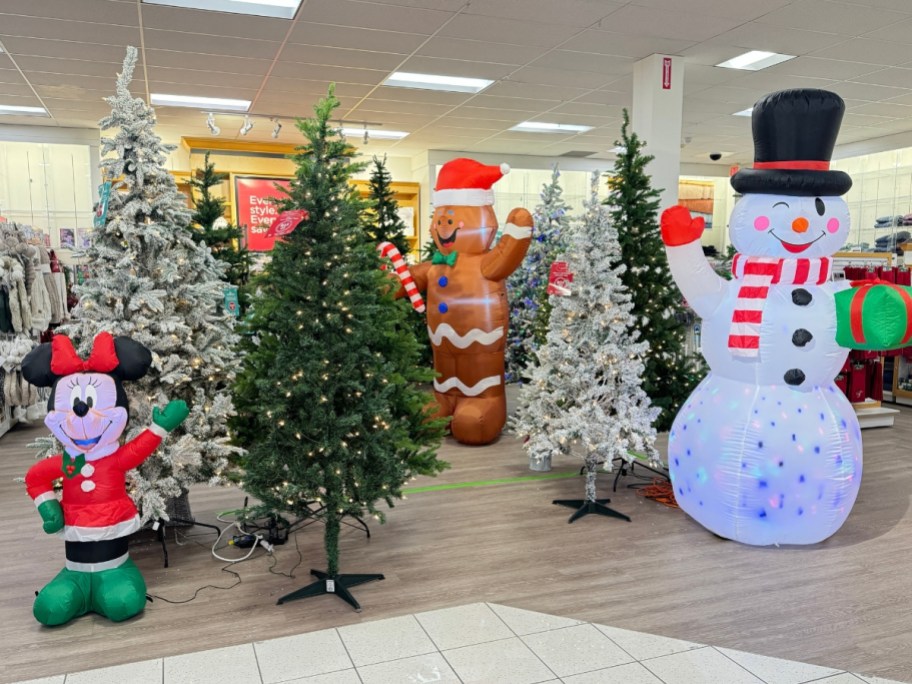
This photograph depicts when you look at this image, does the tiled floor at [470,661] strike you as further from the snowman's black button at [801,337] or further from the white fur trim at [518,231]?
the white fur trim at [518,231]

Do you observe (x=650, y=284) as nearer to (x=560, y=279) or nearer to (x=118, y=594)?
(x=560, y=279)

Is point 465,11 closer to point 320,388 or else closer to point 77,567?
point 320,388

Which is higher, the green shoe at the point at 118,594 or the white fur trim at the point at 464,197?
the white fur trim at the point at 464,197

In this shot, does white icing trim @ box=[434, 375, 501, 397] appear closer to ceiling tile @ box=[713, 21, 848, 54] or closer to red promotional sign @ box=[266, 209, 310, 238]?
red promotional sign @ box=[266, 209, 310, 238]

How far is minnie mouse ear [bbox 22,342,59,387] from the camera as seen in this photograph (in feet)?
10.0

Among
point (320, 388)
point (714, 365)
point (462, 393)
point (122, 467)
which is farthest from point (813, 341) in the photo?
point (122, 467)

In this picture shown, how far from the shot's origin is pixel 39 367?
3.06m

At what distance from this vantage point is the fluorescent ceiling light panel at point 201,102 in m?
→ 8.60

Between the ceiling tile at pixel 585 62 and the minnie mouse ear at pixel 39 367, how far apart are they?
525 centimetres

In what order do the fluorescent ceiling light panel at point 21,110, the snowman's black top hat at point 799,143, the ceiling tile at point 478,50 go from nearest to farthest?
1. the snowman's black top hat at point 799,143
2. the ceiling tile at point 478,50
3. the fluorescent ceiling light panel at point 21,110

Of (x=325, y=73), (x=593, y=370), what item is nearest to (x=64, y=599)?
(x=593, y=370)

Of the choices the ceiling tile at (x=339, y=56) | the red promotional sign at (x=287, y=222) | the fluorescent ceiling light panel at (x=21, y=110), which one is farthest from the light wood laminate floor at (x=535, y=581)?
the fluorescent ceiling light panel at (x=21, y=110)

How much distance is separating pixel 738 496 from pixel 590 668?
4.77ft

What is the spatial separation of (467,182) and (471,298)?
3.11 feet
